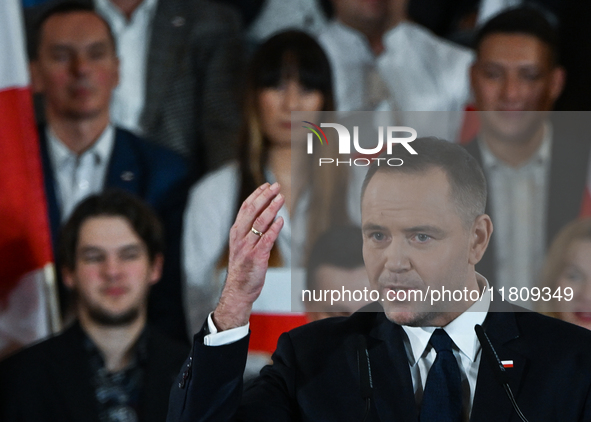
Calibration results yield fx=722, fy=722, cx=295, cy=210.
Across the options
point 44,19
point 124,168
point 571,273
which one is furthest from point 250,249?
point 44,19

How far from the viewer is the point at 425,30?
391 centimetres

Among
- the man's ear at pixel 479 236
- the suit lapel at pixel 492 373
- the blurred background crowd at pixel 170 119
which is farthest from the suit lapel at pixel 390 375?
the blurred background crowd at pixel 170 119

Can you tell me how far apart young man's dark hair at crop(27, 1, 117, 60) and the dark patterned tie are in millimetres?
2904

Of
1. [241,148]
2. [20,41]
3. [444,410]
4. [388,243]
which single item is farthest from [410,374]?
[20,41]

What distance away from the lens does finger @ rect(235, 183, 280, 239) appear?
5.11ft

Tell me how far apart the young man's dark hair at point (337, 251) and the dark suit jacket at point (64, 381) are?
5.27ft

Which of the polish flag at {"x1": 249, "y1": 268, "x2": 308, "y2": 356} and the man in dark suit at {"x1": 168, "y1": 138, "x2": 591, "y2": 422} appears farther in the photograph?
the polish flag at {"x1": 249, "y1": 268, "x2": 308, "y2": 356}

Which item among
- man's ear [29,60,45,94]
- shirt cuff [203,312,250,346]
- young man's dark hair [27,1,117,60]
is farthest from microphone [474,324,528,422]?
man's ear [29,60,45,94]

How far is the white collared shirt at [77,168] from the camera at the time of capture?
387cm

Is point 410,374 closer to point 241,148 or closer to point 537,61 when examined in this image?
point 241,148

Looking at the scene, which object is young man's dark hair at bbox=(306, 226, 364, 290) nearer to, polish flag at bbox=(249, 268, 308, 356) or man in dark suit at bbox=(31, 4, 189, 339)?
polish flag at bbox=(249, 268, 308, 356)

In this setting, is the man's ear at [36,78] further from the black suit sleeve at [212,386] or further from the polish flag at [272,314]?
the black suit sleeve at [212,386]

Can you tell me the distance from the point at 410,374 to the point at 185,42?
8.87 ft

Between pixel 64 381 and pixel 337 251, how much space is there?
2148mm
